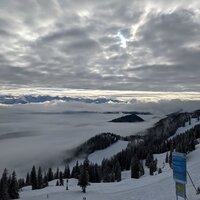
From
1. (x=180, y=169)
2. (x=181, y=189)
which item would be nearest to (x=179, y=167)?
(x=180, y=169)

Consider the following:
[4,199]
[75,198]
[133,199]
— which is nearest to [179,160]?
[133,199]

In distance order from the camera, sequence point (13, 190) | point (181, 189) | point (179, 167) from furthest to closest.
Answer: point (13, 190)
point (181, 189)
point (179, 167)

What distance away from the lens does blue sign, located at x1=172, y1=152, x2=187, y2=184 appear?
29797mm

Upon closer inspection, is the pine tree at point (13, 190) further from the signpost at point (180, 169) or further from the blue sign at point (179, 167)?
the blue sign at point (179, 167)

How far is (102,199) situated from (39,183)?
70209 mm

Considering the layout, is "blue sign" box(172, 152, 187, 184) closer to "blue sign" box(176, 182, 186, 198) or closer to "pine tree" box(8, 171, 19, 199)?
"blue sign" box(176, 182, 186, 198)

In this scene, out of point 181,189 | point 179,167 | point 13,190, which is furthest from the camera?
point 13,190

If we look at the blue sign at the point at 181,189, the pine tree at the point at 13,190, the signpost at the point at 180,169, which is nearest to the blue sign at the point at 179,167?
the signpost at the point at 180,169

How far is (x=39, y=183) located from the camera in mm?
122000

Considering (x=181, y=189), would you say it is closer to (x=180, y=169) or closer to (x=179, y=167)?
(x=180, y=169)

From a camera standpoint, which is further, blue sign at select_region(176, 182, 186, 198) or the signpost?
blue sign at select_region(176, 182, 186, 198)

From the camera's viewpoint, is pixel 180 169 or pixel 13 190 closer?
pixel 180 169

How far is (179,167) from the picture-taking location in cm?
3048

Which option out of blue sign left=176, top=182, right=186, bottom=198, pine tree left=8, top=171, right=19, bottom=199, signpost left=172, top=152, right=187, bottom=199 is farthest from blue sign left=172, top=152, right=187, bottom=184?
pine tree left=8, top=171, right=19, bottom=199
